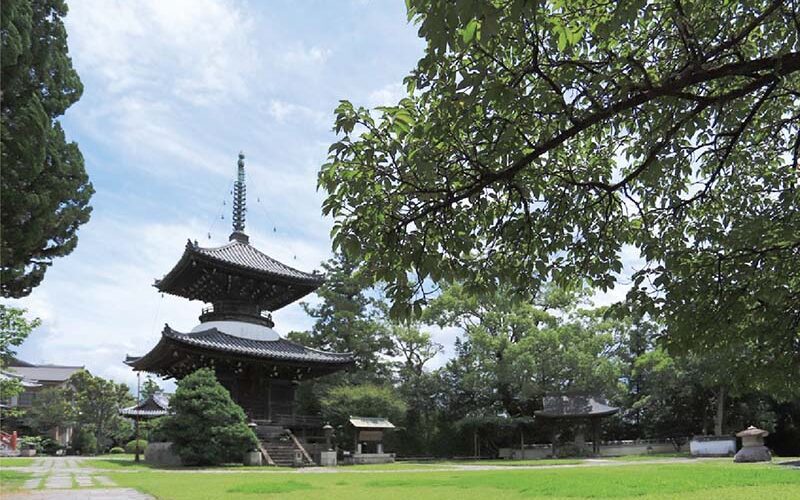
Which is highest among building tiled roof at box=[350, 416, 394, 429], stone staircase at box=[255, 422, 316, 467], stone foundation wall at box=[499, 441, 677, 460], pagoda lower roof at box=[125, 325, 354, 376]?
pagoda lower roof at box=[125, 325, 354, 376]

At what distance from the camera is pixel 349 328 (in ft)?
115

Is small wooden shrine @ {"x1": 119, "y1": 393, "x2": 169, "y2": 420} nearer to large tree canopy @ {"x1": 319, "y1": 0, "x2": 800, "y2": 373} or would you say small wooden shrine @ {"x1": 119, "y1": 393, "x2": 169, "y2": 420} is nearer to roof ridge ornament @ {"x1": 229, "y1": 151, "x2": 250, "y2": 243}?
roof ridge ornament @ {"x1": 229, "y1": 151, "x2": 250, "y2": 243}

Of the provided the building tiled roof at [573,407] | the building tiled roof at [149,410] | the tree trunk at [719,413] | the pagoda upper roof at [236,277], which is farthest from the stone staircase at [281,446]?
the tree trunk at [719,413]

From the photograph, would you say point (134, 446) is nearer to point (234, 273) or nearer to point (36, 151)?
point (234, 273)

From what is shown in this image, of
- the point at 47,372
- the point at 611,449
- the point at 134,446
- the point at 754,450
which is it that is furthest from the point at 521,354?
the point at 47,372

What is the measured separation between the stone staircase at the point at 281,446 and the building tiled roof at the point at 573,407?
1397 centimetres

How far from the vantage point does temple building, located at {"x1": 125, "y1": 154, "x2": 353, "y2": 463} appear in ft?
78.8

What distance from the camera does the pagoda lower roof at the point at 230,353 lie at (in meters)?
22.7

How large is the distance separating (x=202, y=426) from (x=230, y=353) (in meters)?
3.60

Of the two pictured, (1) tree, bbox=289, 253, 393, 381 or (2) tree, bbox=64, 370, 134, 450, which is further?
(2) tree, bbox=64, 370, 134, 450

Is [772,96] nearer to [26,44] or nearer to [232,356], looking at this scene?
[26,44]

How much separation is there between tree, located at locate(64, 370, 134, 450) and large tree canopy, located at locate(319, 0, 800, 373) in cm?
4690

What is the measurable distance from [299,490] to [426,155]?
9.42 m

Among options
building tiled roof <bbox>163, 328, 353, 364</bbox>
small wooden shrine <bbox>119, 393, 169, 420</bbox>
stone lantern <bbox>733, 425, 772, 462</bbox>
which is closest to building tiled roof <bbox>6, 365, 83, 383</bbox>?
small wooden shrine <bbox>119, 393, 169, 420</bbox>
